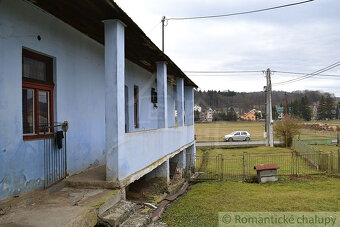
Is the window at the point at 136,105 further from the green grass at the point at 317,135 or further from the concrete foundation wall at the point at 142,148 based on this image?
the green grass at the point at 317,135

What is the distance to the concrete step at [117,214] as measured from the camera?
4.42 m

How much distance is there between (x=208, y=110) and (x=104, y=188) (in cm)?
3417

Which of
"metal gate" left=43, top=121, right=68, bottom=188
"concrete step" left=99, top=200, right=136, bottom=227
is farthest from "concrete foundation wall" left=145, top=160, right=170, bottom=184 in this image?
"concrete step" left=99, top=200, right=136, bottom=227

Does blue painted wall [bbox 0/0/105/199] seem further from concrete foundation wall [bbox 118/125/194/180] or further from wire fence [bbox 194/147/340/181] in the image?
wire fence [bbox 194/147/340/181]

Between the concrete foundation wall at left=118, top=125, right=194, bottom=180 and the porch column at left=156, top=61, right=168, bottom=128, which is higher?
the porch column at left=156, top=61, right=168, bottom=128

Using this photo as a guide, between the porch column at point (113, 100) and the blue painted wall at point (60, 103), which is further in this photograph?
the porch column at point (113, 100)

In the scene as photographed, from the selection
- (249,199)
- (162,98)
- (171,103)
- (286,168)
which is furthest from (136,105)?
(286,168)

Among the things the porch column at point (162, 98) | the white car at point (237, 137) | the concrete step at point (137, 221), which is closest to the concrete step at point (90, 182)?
the concrete step at point (137, 221)

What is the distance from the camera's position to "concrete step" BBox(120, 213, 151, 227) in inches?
185

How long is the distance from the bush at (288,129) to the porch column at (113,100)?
95.6ft

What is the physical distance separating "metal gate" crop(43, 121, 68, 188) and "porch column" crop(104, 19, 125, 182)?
1.10m

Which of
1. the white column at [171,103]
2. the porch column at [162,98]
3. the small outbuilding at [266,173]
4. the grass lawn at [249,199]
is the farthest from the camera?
the white column at [171,103]

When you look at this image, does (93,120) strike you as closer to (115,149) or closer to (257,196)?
(115,149)

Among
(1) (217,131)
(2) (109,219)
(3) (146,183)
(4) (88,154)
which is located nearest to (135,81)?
(3) (146,183)
